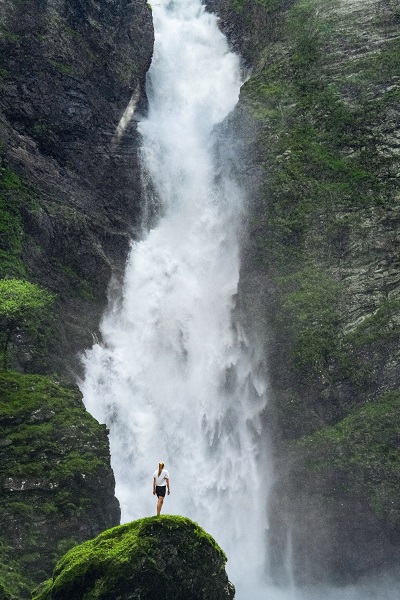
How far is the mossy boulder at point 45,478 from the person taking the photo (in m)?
17.6

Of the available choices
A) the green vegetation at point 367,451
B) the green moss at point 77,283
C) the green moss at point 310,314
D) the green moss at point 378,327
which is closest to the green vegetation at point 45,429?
the green moss at point 77,283

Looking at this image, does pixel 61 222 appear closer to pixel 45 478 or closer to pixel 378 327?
pixel 45 478

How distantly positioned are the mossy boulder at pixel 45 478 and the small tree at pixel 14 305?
215cm

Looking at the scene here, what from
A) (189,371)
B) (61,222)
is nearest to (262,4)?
(61,222)

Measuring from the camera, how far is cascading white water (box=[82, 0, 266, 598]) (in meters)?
26.5

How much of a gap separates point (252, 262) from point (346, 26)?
17646 millimetres

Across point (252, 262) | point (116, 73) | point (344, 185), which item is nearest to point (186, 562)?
point (252, 262)

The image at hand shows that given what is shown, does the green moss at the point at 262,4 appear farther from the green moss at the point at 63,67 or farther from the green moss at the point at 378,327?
the green moss at the point at 378,327

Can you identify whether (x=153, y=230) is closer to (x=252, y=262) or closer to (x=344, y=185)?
(x=252, y=262)

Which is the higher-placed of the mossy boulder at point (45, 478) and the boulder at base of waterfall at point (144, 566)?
the mossy boulder at point (45, 478)

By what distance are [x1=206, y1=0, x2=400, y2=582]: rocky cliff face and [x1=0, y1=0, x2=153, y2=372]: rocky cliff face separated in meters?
7.54

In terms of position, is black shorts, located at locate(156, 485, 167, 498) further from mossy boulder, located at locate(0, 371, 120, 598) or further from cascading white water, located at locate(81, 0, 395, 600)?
cascading white water, located at locate(81, 0, 395, 600)

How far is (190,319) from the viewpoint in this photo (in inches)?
1289

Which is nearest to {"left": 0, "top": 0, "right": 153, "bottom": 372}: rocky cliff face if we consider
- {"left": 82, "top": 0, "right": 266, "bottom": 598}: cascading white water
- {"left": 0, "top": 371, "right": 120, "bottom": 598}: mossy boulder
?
{"left": 82, "top": 0, "right": 266, "bottom": 598}: cascading white water
